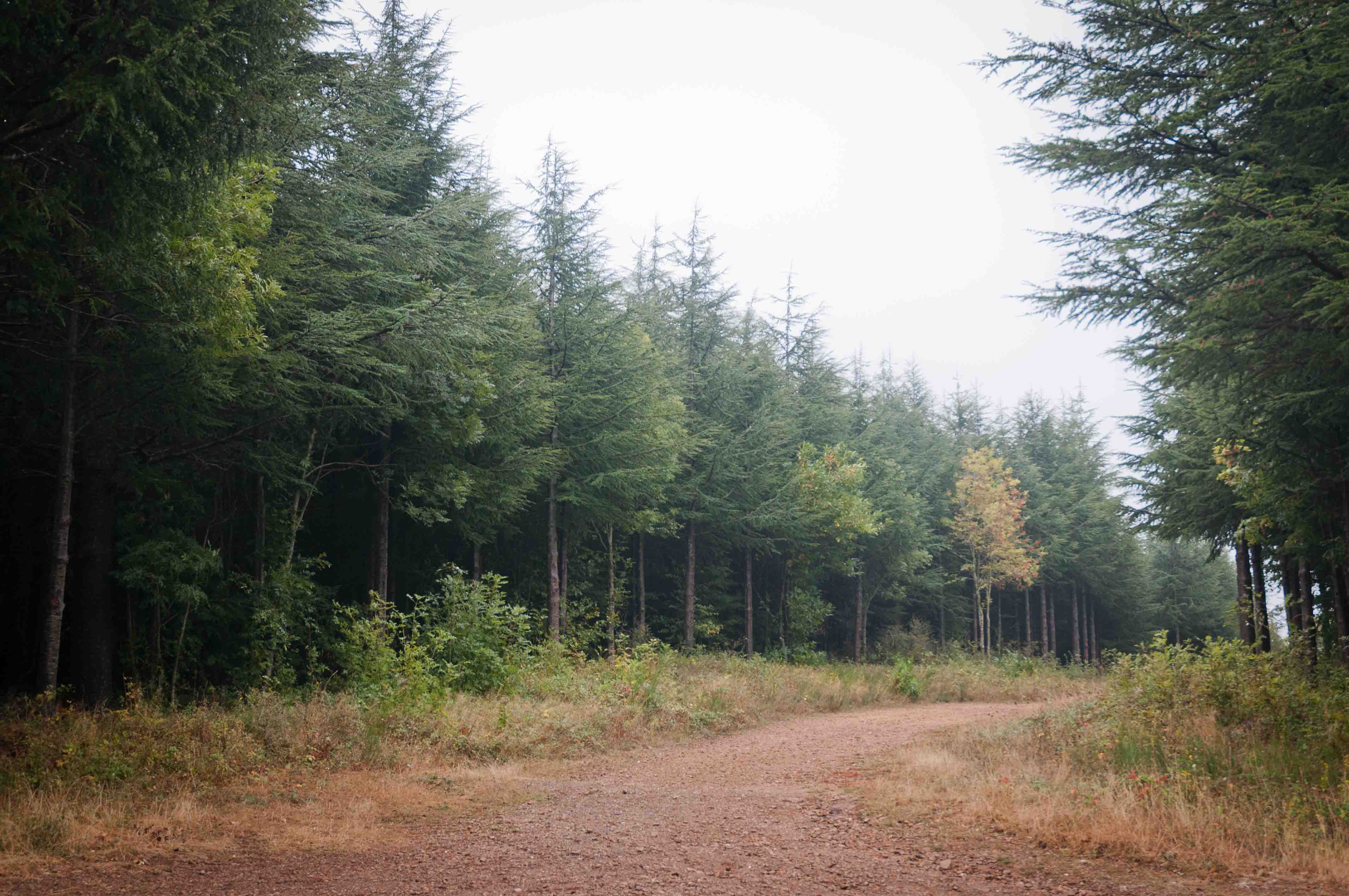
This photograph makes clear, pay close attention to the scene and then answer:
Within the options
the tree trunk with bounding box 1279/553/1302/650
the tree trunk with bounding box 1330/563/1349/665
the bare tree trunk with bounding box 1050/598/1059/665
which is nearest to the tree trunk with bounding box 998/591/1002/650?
the bare tree trunk with bounding box 1050/598/1059/665

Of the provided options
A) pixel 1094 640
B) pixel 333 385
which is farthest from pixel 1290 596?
pixel 1094 640

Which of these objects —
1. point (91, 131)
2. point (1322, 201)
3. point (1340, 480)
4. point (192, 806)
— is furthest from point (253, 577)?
point (1340, 480)

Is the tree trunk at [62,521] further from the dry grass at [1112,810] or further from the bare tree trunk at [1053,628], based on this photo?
the bare tree trunk at [1053,628]

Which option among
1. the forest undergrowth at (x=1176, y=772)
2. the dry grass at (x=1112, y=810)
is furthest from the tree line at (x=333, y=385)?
the dry grass at (x=1112, y=810)

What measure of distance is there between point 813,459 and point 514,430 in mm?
15608

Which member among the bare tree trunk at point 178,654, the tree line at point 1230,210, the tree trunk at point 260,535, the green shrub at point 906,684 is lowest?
the green shrub at point 906,684

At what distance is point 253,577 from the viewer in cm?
1402

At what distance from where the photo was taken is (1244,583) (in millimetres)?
21078

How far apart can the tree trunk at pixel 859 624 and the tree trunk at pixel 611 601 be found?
1333cm

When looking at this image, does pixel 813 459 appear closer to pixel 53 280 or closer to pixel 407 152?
pixel 407 152

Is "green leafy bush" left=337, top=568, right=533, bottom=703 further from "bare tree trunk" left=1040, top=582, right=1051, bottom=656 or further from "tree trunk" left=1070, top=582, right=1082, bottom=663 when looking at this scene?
"tree trunk" left=1070, top=582, right=1082, bottom=663

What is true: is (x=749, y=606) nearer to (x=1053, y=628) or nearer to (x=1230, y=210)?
(x=1230, y=210)

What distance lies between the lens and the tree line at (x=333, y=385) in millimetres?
6762

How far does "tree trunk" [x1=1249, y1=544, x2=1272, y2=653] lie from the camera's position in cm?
1770
